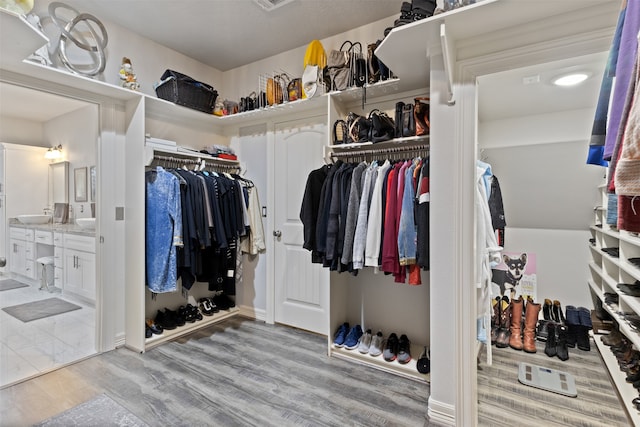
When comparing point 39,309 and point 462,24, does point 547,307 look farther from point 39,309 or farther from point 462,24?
point 39,309

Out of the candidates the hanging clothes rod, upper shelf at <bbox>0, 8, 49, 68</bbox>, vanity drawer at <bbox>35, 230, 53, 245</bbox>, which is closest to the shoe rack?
the hanging clothes rod

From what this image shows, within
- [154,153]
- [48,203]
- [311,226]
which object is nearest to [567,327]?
[311,226]

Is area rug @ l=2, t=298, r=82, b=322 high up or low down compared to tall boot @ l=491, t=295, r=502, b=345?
down

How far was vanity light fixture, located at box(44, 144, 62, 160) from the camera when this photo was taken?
3.85m

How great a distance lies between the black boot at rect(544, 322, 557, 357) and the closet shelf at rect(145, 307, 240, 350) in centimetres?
280

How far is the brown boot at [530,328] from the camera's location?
203 centimetres

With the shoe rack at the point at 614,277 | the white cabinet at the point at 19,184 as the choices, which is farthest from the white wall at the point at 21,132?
the shoe rack at the point at 614,277

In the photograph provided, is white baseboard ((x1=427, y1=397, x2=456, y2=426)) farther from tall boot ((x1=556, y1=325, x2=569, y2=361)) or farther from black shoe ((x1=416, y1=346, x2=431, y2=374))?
tall boot ((x1=556, y1=325, x2=569, y2=361))

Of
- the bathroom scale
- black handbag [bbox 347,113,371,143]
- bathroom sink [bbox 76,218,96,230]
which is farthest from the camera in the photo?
bathroom sink [bbox 76,218,96,230]

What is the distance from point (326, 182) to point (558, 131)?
144 cm

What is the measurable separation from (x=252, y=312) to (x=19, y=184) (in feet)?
11.6

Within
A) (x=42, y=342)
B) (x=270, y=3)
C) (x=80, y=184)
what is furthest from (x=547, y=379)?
(x=80, y=184)

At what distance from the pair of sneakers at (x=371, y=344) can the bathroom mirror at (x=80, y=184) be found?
3.75 metres

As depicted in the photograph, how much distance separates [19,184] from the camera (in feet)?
12.4
